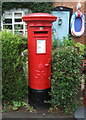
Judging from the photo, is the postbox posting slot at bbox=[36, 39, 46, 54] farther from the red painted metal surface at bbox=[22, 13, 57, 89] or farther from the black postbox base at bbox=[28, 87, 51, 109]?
the black postbox base at bbox=[28, 87, 51, 109]

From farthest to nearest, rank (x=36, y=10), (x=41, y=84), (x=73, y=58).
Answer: (x=36, y=10) → (x=41, y=84) → (x=73, y=58)

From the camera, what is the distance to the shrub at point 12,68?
3.52 metres

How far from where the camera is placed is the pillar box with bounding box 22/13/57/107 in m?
3.31

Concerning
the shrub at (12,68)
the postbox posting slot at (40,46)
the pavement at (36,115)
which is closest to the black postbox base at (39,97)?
the pavement at (36,115)

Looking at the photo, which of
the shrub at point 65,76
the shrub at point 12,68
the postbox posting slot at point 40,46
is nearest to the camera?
the shrub at point 65,76

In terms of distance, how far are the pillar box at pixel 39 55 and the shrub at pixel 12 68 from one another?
0.23 metres

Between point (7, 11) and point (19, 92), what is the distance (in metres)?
7.58

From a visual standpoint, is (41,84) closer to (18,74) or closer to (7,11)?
(18,74)

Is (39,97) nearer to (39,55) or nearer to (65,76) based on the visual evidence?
(65,76)

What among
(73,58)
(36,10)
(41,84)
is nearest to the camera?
(73,58)

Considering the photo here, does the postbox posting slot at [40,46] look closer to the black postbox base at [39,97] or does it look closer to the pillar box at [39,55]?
the pillar box at [39,55]

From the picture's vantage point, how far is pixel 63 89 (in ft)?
11.0

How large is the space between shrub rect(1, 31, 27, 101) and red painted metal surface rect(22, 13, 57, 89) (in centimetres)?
25

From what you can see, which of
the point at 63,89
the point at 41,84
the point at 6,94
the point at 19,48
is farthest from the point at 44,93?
the point at 19,48
